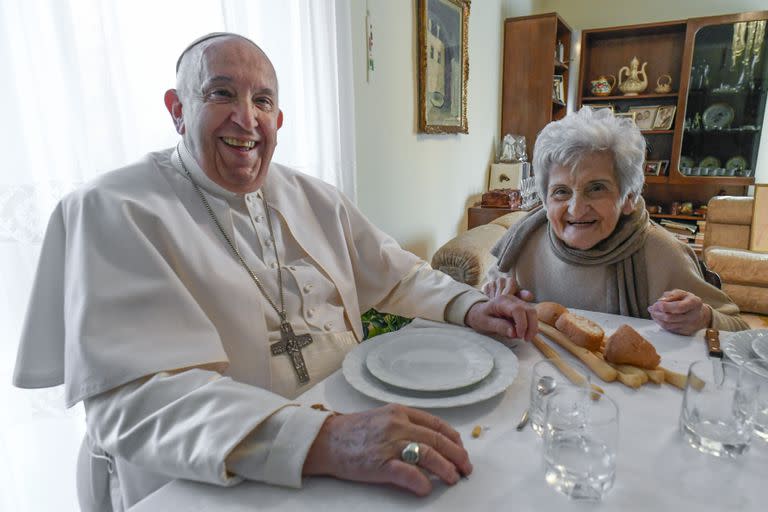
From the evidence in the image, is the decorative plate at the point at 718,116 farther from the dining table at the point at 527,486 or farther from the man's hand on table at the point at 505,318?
the dining table at the point at 527,486

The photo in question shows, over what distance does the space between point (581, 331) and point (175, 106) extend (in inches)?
43.8

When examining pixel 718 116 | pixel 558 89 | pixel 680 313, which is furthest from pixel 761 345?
pixel 718 116

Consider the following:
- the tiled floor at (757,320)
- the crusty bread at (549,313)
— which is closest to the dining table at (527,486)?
the crusty bread at (549,313)

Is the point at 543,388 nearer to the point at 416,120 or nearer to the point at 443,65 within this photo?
the point at 416,120

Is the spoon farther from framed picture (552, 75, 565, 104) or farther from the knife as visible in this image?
framed picture (552, 75, 565, 104)

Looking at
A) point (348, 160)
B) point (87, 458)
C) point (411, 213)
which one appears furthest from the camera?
point (411, 213)

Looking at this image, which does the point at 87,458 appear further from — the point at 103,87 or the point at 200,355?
the point at 103,87

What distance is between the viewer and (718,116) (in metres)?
4.59

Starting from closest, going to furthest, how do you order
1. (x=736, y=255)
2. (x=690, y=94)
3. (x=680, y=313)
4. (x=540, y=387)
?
(x=540, y=387), (x=680, y=313), (x=736, y=255), (x=690, y=94)

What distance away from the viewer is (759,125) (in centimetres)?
446

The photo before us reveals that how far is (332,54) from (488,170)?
2635mm

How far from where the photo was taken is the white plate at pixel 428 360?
90cm

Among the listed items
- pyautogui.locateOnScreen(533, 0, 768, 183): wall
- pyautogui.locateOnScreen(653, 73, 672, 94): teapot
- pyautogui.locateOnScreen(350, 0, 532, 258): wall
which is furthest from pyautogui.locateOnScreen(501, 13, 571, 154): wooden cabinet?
pyautogui.locateOnScreen(653, 73, 672, 94): teapot

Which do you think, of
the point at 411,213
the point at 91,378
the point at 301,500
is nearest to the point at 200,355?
the point at 91,378
